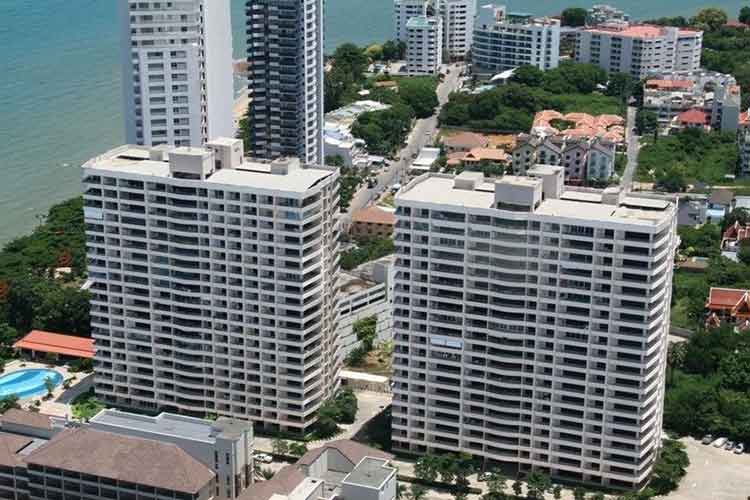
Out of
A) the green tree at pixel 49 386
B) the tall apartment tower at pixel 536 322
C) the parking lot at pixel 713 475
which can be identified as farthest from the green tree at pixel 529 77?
the green tree at pixel 49 386

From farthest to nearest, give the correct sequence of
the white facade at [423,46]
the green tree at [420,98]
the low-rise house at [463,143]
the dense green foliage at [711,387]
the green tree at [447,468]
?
the white facade at [423,46] < the green tree at [420,98] < the low-rise house at [463,143] < the dense green foliage at [711,387] < the green tree at [447,468]

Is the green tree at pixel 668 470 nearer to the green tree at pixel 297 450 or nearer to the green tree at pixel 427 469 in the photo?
the green tree at pixel 427 469

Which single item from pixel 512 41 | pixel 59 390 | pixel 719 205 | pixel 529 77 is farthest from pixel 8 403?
pixel 512 41

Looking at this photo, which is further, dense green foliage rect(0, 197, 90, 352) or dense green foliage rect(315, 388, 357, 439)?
dense green foliage rect(0, 197, 90, 352)

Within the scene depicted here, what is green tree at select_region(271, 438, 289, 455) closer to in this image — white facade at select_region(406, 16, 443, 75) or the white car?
the white car

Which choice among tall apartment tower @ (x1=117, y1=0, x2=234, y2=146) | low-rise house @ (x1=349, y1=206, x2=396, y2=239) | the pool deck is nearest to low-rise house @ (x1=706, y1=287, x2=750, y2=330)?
low-rise house @ (x1=349, y1=206, x2=396, y2=239)

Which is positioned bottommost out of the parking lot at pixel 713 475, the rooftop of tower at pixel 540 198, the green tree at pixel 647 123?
the parking lot at pixel 713 475

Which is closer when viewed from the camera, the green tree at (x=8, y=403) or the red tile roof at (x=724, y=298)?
the green tree at (x=8, y=403)
